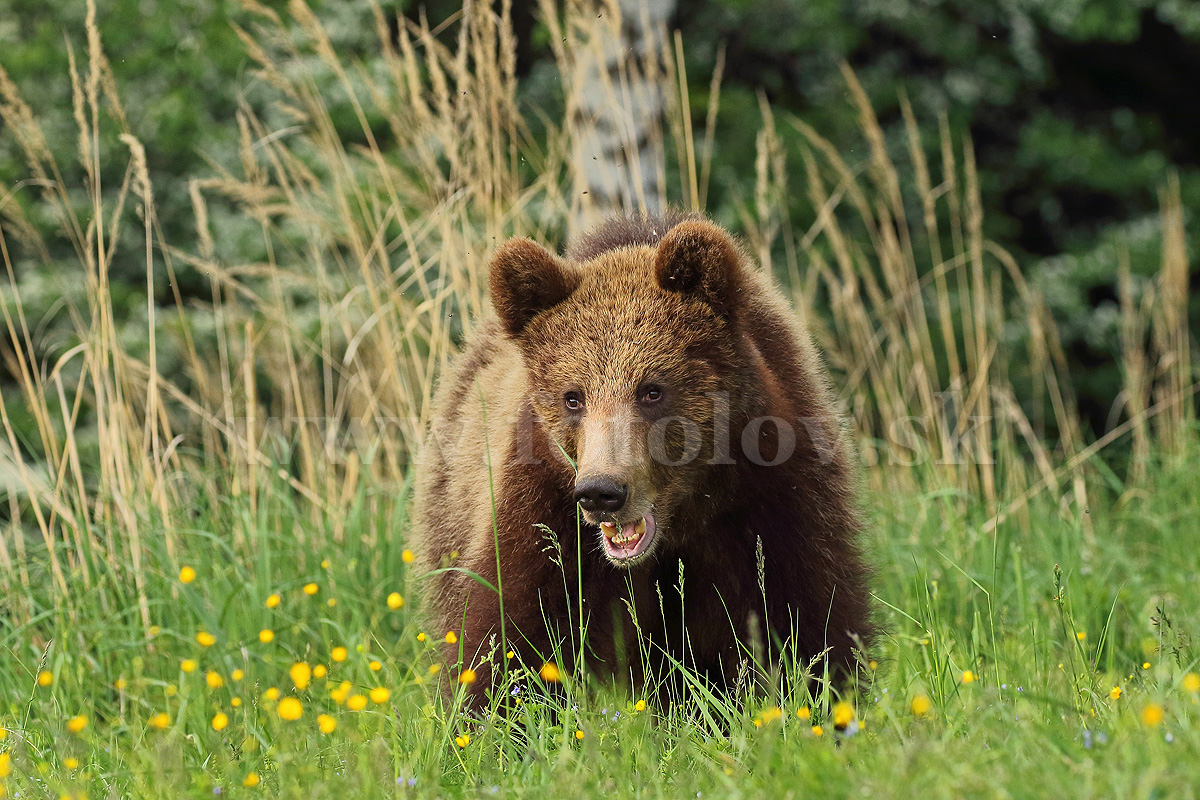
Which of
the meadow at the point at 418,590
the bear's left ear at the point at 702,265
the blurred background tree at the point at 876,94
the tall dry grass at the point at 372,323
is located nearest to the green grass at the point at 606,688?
the meadow at the point at 418,590

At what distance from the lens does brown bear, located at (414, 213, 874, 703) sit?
3.28 metres

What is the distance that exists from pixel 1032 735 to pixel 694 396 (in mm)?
1414

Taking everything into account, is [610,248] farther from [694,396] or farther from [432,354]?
[432,354]

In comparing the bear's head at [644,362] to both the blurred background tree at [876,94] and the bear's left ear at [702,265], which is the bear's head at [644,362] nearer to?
the bear's left ear at [702,265]

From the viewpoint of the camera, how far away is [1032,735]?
83.3 inches

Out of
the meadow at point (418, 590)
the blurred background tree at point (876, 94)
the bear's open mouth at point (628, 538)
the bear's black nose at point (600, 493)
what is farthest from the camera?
the blurred background tree at point (876, 94)

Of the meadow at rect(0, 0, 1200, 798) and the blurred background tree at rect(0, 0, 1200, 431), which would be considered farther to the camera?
the blurred background tree at rect(0, 0, 1200, 431)

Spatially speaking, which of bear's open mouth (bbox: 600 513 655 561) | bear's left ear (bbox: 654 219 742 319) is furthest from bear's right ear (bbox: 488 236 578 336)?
bear's open mouth (bbox: 600 513 655 561)

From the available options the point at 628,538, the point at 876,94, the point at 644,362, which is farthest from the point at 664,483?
the point at 876,94

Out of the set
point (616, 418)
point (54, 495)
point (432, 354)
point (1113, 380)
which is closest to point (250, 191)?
point (432, 354)

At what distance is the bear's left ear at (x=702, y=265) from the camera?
3273 millimetres

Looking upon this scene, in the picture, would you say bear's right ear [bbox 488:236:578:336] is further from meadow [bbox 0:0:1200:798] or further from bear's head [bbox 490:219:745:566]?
meadow [bbox 0:0:1200:798]

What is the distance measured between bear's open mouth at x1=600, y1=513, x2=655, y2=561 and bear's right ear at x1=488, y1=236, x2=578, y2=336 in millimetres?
701

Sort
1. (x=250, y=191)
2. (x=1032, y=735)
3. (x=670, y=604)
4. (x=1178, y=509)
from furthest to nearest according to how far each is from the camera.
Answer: (x=1178, y=509), (x=250, y=191), (x=670, y=604), (x=1032, y=735)
